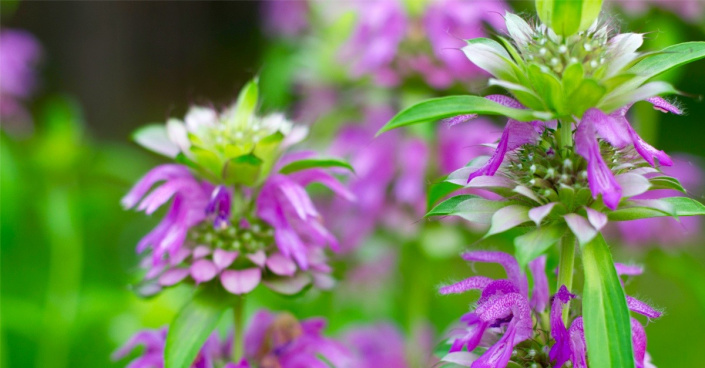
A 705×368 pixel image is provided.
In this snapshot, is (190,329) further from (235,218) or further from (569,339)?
(569,339)

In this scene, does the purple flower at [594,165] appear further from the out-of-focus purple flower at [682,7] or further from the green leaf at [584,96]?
the out-of-focus purple flower at [682,7]

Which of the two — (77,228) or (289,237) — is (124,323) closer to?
(77,228)

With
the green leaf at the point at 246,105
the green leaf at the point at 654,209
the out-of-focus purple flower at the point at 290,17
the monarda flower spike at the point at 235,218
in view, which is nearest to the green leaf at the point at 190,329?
the monarda flower spike at the point at 235,218

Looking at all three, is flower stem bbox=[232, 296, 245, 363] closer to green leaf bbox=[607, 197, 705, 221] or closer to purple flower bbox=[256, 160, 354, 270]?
purple flower bbox=[256, 160, 354, 270]

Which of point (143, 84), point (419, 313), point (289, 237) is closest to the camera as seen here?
point (289, 237)

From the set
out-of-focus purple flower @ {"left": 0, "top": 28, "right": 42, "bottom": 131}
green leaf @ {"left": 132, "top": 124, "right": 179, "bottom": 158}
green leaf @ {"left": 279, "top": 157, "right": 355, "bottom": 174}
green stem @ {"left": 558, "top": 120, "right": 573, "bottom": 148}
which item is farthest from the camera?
out-of-focus purple flower @ {"left": 0, "top": 28, "right": 42, "bottom": 131}

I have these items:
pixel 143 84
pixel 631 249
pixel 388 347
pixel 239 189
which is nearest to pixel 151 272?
pixel 239 189

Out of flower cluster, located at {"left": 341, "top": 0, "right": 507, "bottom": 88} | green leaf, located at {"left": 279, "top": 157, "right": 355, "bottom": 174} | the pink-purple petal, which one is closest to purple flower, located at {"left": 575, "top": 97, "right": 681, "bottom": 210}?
green leaf, located at {"left": 279, "top": 157, "right": 355, "bottom": 174}

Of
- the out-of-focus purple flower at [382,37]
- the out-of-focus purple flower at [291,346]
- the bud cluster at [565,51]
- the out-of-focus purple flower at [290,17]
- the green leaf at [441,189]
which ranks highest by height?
the out-of-focus purple flower at [290,17]
